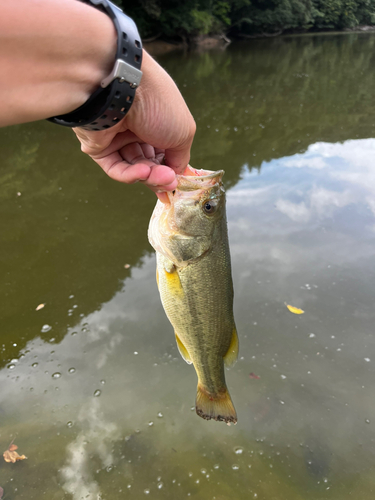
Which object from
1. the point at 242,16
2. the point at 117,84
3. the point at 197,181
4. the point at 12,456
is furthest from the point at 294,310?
the point at 242,16

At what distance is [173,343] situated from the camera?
3.80m

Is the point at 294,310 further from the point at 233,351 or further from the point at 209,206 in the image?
the point at 209,206

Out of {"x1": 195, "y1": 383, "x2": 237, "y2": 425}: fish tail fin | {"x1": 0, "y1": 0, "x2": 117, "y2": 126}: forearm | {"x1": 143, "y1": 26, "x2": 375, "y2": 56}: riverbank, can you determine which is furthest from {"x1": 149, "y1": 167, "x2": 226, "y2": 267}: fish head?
{"x1": 143, "y1": 26, "x2": 375, "y2": 56}: riverbank

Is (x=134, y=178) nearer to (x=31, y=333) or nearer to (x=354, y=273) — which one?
(x=31, y=333)

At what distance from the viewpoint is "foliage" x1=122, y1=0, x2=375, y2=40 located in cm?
2741

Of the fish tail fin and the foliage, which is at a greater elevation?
the fish tail fin

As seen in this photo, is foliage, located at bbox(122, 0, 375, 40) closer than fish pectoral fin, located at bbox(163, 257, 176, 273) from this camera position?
No

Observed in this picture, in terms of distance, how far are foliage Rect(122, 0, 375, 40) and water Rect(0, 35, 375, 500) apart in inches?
→ 887

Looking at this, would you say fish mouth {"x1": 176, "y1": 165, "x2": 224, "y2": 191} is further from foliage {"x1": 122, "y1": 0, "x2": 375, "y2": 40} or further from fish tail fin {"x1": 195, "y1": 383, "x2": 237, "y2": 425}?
foliage {"x1": 122, "y1": 0, "x2": 375, "y2": 40}

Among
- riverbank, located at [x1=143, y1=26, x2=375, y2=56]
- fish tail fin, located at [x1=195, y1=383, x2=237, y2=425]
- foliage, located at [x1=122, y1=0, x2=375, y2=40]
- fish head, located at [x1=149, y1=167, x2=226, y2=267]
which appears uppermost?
fish head, located at [x1=149, y1=167, x2=226, y2=267]

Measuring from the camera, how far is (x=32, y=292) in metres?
4.38

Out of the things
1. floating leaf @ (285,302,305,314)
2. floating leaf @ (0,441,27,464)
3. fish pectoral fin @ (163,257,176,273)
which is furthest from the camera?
floating leaf @ (285,302,305,314)

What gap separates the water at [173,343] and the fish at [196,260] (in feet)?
4.67

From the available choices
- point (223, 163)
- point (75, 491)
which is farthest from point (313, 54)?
point (75, 491)
